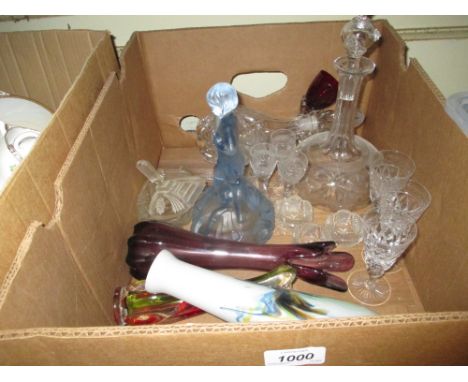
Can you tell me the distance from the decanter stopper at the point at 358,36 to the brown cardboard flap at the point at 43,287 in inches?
20.3

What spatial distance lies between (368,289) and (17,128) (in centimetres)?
63

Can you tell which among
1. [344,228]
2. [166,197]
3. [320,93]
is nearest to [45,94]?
[166,197]

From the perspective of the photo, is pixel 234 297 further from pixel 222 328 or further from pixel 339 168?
pixel 339 168

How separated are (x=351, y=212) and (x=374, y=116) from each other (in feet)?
0.77

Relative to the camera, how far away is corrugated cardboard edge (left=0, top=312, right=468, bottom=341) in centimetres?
32

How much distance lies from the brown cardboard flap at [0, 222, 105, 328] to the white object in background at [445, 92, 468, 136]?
538 mm

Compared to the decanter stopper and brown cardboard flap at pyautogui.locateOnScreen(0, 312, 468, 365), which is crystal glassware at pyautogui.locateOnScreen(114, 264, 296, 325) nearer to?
brown cardboard flap at pyautogui.locateOnScreen(0, 312, 468, 365)

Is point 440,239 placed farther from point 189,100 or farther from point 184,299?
point 189,100

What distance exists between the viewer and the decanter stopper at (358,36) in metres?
0.59
